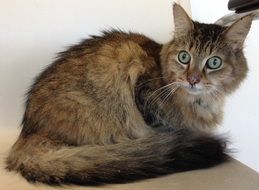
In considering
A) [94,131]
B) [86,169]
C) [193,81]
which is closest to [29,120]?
[94,131]

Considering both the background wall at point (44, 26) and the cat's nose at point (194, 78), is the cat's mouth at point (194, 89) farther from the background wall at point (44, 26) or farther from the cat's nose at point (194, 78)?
the background wall at point (44, 26)

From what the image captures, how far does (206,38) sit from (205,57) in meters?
0.08

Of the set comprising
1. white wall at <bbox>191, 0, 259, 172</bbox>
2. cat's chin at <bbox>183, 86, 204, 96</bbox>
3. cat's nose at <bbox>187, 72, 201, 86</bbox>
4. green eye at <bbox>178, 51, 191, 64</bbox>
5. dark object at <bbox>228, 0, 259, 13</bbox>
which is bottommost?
white wall at <bbox>191, 0, 259, 172</bbox>

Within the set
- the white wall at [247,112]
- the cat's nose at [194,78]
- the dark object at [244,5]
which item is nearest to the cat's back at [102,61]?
the cat's nose at [194,78]

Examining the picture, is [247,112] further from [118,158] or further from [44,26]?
[44,26]

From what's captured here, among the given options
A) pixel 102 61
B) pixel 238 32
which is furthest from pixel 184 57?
pixel 102 61

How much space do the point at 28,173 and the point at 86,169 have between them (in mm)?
218

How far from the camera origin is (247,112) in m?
1.65

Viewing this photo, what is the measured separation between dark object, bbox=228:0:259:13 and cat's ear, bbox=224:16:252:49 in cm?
26

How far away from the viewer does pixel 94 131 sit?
1.49 meters

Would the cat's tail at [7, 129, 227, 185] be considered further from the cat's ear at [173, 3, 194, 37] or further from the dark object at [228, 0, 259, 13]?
the dark object at [228, 0, 259, 13]

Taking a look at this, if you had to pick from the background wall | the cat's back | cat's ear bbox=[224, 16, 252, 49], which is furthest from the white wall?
the cat's back

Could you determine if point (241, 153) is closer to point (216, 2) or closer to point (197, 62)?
point (197, 62)

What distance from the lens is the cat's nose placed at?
137 cm
